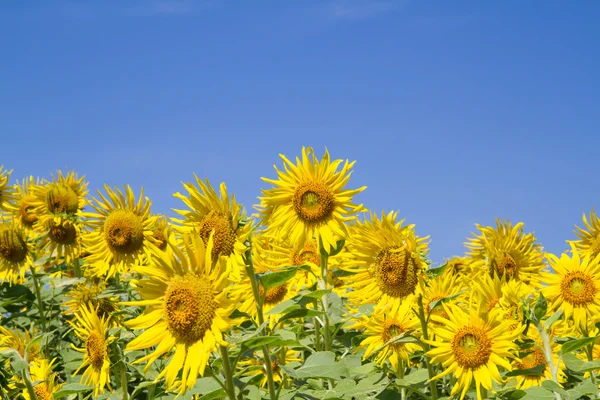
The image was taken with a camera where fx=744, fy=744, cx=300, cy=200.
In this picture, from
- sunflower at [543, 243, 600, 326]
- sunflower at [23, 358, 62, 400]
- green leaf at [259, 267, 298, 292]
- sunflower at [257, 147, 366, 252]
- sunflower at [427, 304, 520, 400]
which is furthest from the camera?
sunflower at [23, 358, 62, 400]

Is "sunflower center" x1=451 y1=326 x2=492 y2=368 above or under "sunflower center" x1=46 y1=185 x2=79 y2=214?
under

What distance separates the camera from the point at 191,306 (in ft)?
11.4

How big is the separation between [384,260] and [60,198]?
4.89 meters

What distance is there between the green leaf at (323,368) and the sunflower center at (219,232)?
0.75 m

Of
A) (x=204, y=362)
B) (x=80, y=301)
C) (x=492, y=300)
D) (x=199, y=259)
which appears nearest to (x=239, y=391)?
(x=204, y=362)

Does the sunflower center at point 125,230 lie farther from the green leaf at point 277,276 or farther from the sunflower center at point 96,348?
the green leaf at point 277,276

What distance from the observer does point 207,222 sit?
13.8ft

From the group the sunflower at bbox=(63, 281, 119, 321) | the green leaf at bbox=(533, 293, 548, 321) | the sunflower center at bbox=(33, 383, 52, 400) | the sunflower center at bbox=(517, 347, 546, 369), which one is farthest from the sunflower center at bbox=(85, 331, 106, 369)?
the sunflower center at bbox=(517, 347, 546, 369)

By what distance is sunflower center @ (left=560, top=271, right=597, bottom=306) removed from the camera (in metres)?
5.56

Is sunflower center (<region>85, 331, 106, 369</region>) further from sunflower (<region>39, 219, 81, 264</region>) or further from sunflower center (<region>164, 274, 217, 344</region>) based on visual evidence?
sunflower (<region>39, 219, 81, 264</region>)

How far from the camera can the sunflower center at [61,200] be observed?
873 cm

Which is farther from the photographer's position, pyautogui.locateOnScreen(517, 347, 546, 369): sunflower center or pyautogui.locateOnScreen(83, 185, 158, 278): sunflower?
pyautogui.locateOnScreen(83, 185, 158, 278): sunflower

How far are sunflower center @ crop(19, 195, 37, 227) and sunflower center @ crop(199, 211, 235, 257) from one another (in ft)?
19.1

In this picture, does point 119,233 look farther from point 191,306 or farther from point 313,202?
point 191,306
